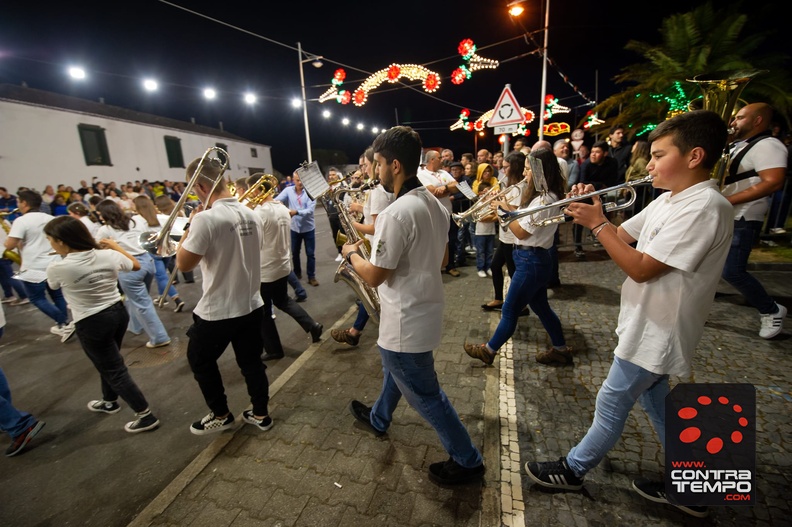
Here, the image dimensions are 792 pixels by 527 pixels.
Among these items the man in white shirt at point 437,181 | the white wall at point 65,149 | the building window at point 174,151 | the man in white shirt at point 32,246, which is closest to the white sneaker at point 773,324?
the man in white shirt at point 437,181

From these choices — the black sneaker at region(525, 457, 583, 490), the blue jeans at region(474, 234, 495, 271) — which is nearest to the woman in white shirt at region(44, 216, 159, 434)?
the black sneaker at region(525, 457, 583, 490)

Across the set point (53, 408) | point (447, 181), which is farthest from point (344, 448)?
point (447, 181)

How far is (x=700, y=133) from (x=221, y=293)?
10.4 ft

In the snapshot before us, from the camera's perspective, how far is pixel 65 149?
18.3m

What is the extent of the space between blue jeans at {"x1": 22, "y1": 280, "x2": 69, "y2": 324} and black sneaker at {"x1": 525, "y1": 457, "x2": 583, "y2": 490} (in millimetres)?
7059

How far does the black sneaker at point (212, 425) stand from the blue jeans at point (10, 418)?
4.95 ft

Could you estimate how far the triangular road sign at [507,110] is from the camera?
20.7 ft

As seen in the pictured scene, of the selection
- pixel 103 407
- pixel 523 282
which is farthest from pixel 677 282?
pixel 103 407

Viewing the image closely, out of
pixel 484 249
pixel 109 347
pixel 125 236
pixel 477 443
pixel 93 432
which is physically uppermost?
pixel 125 236

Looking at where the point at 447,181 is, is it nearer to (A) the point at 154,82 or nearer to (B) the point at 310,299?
(B) the point at 310,299

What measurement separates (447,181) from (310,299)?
3.34 meters

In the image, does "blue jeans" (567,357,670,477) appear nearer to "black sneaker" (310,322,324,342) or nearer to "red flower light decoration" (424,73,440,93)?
"black sneaker" (310,322,324,342)

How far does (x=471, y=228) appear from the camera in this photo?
7434 millimetres

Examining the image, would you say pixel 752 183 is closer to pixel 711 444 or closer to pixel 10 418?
pixel 711 444
